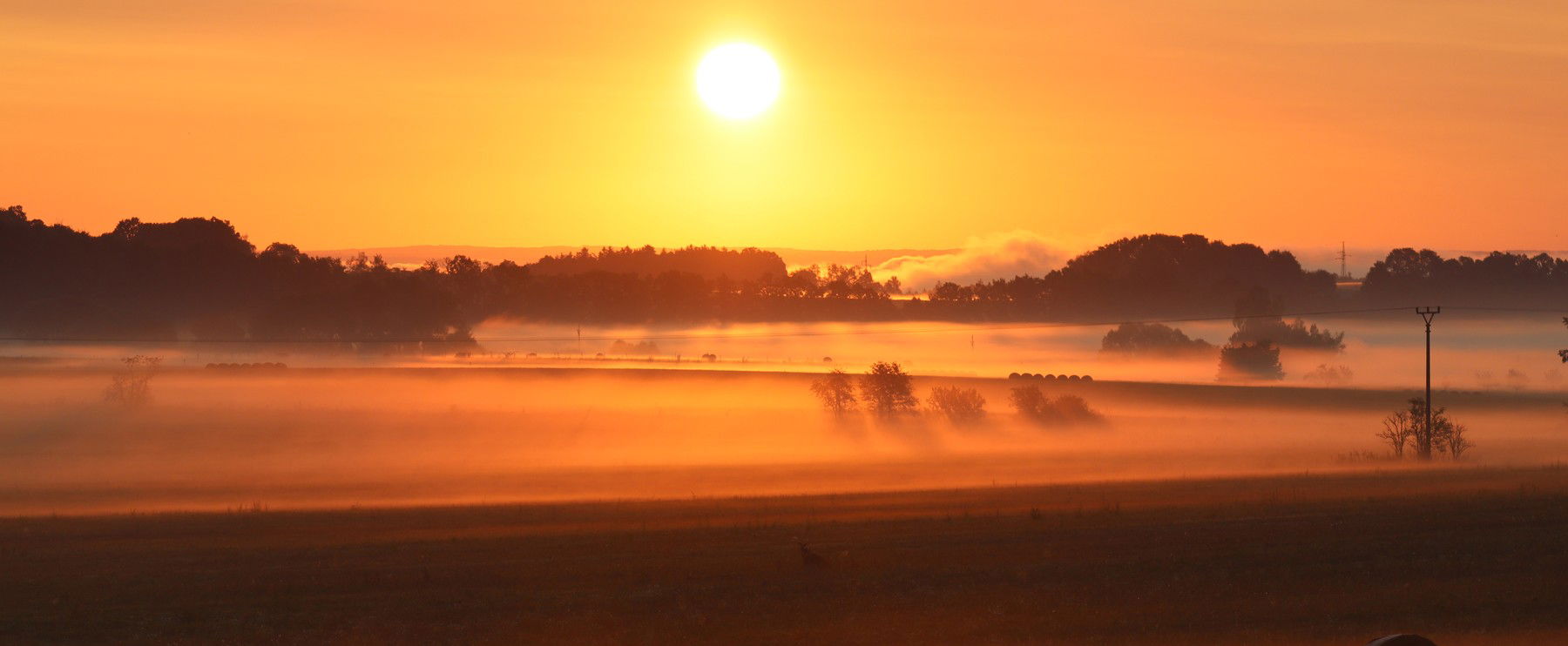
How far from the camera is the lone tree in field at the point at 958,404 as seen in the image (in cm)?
11606

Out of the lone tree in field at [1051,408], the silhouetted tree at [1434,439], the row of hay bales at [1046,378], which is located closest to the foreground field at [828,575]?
the silhouetted tree at [1434,439]

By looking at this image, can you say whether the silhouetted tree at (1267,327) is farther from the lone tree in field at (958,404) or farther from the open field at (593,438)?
the lone tree in field at (958,404)

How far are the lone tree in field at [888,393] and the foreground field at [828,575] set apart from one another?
74.9 m

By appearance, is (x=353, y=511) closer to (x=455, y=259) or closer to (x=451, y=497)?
(x=451, y=497)

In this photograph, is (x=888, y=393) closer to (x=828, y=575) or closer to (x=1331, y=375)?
(x=1331, y=375)

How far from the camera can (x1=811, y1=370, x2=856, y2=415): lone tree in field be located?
120 meters

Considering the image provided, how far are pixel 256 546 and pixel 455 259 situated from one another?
152295 mm

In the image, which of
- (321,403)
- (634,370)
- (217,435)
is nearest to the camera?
(217,435)

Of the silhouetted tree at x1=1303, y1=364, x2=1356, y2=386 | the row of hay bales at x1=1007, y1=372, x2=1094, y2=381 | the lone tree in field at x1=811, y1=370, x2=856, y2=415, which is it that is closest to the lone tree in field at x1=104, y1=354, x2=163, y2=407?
the lone tree in field at x1=811, y1=370, x2=856, y2=415

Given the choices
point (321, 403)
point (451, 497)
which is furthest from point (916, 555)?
point (321, 403)

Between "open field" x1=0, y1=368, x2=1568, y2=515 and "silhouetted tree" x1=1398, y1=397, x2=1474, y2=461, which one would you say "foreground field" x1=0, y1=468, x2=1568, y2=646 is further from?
"silhouetted tree" x1=1398, y1=397, x2=1474, y2=461

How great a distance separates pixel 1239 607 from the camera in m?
26.6

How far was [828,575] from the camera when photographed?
30.2 metres

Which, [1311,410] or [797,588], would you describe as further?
[1311,410]
